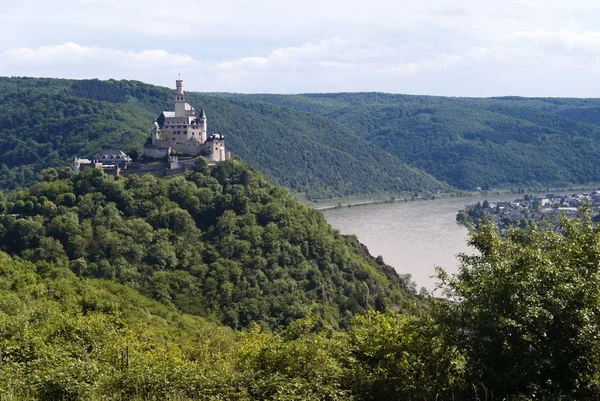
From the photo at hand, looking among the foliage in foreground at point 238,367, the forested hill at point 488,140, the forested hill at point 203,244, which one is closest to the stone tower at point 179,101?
the forested hill at point 203,244

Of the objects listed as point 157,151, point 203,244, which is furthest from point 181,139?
point 203,244

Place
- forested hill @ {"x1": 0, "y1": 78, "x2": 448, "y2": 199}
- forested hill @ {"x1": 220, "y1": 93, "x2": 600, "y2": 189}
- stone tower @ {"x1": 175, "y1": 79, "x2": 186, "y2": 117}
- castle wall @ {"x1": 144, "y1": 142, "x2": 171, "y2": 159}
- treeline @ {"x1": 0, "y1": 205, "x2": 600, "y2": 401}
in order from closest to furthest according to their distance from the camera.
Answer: treeline @ {"x1": 0, "y1": 205, "x2": 600, "y2": 401} → castle wall @ {"x1": 144, "y1": 142, "x2": 171, "y2": 159} → stone tower @ {"x1": 175, "y1": 79, "x2": 186, "y2": 117} → forested hill @ {"x1": 0, "y1": 78, "x2": 448, "y2": 199} → forested hill @ {"x1": 220, "y1": 93, "x2": 600, "y2": 189}

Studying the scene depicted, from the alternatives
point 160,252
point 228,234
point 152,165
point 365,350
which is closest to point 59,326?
point 365,350

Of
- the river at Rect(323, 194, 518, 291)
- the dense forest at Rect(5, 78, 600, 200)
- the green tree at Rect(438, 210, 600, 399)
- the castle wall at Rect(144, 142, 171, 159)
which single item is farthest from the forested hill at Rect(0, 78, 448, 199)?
the green tree at Rect(438, 210, 600, 399)

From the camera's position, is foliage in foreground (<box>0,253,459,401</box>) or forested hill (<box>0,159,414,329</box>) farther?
forested hill (<box>0,159,414,329</box>)

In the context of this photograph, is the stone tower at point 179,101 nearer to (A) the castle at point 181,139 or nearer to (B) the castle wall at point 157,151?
(A) the castle at point 181,139

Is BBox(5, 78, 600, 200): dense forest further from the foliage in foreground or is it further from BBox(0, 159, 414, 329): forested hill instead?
the foliage in foreground

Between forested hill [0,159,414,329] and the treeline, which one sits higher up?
the treeline

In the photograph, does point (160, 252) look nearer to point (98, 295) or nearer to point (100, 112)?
point (98, 295)

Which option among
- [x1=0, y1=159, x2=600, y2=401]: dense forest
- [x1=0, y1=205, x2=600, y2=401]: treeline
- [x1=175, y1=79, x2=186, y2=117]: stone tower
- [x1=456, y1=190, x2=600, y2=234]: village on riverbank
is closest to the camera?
[x1=0, y1=205, x2=600, y2=401]: treeline
